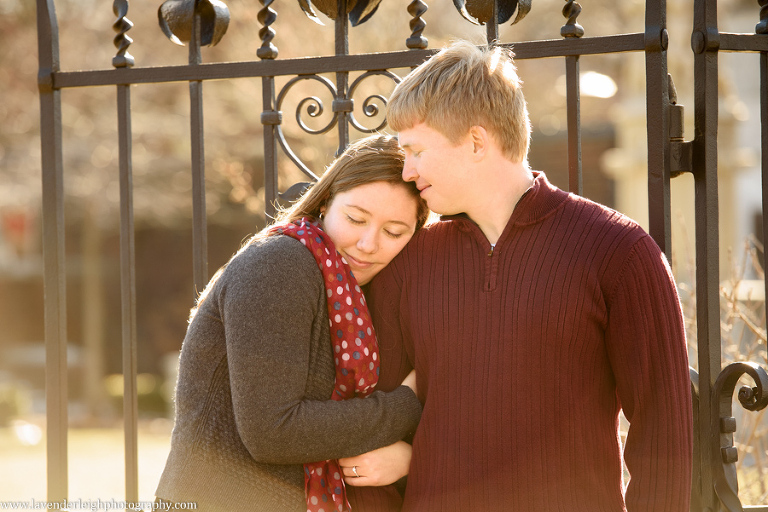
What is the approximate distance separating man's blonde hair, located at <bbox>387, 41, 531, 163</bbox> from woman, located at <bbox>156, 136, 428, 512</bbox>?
20 cm

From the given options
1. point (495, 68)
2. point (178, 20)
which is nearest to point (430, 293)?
point (495, 68)

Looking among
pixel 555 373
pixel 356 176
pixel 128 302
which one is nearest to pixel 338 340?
pixel 356 176

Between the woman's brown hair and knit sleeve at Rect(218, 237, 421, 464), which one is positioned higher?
the woman's brown hair

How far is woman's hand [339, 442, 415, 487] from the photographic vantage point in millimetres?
2168

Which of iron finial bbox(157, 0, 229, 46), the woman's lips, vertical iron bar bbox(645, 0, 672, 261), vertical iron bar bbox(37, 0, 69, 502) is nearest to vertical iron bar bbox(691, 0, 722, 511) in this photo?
vertical iron bar bbox(645, 0, 672, 261)

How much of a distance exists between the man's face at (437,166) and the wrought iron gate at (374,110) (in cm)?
33

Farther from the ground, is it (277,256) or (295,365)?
(277,256)

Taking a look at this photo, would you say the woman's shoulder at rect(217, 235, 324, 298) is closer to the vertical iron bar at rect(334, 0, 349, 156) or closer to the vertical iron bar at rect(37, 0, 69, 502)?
the vertical iron bar at rect(334, 0, 349, 156)

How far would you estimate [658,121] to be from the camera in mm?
2271

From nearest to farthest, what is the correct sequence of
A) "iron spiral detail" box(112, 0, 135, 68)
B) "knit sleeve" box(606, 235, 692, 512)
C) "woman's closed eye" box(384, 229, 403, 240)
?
"knit sleeve" box(606, 235, 692, 512)
"woman's closed eye" box(384, 229, 403, 240)
"iron spiral detail" box(112, 0, 135, 68)

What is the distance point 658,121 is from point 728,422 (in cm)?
89

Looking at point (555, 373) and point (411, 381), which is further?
point (411, 381)

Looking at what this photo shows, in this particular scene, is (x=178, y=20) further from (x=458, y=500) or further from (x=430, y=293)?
(x=458, y=500)

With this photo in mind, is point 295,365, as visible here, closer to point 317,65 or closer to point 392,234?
point 392,234
